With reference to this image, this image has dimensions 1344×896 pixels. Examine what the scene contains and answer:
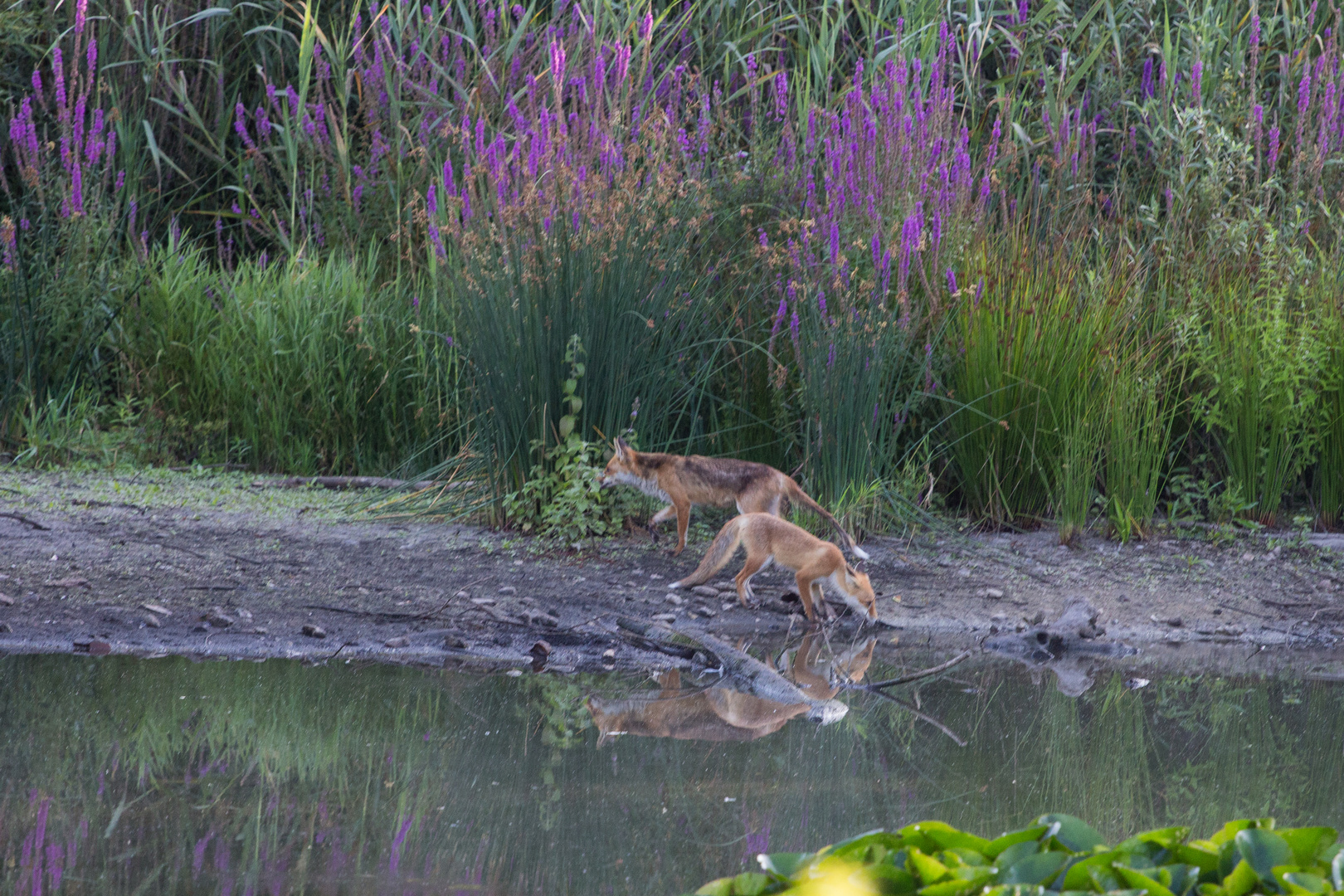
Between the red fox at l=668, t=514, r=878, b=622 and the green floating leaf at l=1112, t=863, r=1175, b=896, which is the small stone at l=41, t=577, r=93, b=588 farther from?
the green floating leaf at l=1112, t=863, r=1175, b=896

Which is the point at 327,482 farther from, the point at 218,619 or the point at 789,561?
the point at 789,561

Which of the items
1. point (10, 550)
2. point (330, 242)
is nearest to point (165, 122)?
point (330, 242)

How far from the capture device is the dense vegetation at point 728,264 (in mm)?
6055

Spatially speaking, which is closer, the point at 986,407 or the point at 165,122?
the point at 986,407

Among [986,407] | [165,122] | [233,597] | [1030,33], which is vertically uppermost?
[1030,33]

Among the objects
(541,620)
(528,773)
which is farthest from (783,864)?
(541,620)

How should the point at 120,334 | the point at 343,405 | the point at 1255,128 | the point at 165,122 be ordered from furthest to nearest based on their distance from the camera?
the point at 165,122
the point at 120,334
the point at 343,405
the point at 1255,128

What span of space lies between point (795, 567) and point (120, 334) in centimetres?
508

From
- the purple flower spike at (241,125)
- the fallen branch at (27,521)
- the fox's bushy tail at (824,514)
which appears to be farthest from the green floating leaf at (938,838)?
the purple flower spike at (241,125)

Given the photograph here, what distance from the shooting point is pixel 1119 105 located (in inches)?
327

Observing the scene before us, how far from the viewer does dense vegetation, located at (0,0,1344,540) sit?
6055 millimetres

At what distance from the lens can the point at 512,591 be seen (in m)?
5.35

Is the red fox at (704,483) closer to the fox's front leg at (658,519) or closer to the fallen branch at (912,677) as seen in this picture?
the fox's front leg at (658,519)

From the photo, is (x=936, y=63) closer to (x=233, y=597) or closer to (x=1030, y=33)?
(x=1030, y=33)
